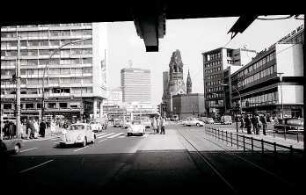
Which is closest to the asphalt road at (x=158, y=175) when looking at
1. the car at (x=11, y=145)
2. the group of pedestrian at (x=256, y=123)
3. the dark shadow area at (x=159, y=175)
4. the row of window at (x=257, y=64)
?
the dark shadow area at (x=159, y=175)

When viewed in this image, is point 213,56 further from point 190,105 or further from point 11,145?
point 11,145

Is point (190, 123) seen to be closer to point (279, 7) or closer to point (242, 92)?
point (242, 92)

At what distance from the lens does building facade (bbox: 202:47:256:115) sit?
12638cm

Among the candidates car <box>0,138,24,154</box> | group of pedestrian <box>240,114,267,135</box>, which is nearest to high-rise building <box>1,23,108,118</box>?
group of pedestrian <box>240,114,267,135</box>

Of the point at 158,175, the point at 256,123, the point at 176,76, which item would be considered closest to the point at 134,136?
the point at 256,123

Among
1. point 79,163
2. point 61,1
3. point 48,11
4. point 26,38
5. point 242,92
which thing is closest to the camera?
point 61,1

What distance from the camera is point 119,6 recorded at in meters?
9.23

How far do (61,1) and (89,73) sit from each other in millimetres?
75112

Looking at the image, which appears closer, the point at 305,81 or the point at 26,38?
the point at 305,81

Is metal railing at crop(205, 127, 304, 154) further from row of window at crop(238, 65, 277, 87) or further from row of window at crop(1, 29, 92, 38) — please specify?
row of window at crop(1, 29, 92, 38)

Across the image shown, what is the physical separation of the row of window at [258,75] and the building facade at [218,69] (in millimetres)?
26773

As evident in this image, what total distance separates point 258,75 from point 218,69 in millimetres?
48665

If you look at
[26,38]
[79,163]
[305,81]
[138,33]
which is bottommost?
[79,163]

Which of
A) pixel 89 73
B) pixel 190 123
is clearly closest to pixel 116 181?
pixel 190 123
